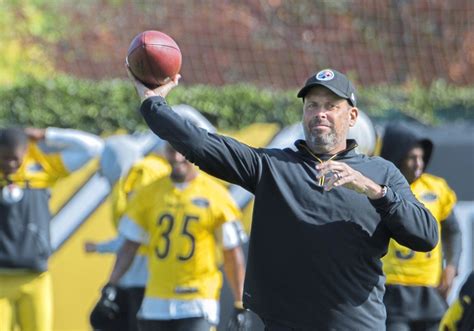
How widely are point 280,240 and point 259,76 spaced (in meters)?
7.52

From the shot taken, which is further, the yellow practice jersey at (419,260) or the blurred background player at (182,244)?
the yellow practice jersey at (419,260)

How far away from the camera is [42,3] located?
1354 cm

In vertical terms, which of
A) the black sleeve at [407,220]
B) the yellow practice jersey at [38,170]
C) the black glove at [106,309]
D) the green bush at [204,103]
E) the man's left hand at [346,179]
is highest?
the man's left hand at [346,179]

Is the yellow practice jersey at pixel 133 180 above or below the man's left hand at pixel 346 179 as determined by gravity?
below

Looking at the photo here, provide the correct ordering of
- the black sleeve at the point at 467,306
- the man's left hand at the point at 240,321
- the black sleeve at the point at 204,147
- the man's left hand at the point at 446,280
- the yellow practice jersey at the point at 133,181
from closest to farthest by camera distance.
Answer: the black sleeve at the point at 204,147, the black sleeve at the point at 467,306, the man's left hand at the point at 240,321, the man's left hand at the point at 446,280, the yellow practice jersey at the point at 133,181

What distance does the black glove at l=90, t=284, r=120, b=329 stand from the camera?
28.1ft

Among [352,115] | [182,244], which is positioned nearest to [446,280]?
[182,244]

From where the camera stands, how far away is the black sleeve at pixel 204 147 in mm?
5238

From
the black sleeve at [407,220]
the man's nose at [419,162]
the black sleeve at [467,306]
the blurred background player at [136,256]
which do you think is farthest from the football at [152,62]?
the man's nose at [419,162]

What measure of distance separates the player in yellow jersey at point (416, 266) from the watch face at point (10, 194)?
8.56 ft

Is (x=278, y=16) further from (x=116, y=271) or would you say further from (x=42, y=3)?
(x=116, y=271)

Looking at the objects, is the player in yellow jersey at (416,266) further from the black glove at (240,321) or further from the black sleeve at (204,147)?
the black sleeve at (204,147)

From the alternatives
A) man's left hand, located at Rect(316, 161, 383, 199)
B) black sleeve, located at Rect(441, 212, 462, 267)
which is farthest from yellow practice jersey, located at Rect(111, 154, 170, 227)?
man's left hand, located at Rect(316, 161, 383, 199)

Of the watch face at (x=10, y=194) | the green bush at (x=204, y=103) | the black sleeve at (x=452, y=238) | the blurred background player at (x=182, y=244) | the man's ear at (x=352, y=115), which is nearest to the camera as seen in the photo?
the man's ear at (x=352, y=115)
